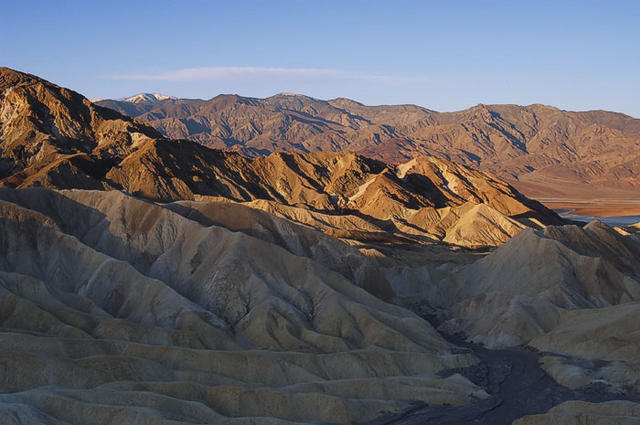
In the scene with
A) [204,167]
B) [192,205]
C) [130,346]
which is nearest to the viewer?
[130,346]

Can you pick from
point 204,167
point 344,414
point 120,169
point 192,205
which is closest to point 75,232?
point 192,205

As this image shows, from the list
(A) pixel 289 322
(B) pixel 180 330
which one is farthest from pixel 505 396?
(B) pixel 180 330

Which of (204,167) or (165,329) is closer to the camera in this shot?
(165,329)

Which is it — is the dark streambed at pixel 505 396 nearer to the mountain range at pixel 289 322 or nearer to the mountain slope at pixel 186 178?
the mountain range at pixel 289 322

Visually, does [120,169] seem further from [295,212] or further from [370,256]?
[370,256]

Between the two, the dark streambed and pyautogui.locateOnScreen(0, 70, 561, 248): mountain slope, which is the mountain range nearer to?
the dark streambed

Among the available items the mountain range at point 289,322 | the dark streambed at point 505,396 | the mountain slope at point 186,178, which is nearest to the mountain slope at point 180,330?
the mountain range at point 289,322

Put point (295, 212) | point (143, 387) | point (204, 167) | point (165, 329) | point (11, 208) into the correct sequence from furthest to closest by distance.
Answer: point (204, 167) → point (295, 212) → point (11, 208) → point (165, 329) → point (143, 387)
